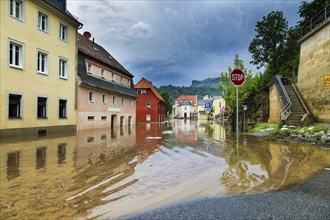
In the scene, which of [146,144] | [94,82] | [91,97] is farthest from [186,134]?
[94,82]

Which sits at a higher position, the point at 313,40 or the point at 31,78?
the point at 313,40

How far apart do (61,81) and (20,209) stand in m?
19.4

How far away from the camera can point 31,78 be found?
1847cm

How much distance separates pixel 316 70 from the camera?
19.3 meters

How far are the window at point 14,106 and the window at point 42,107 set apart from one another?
6.19ft

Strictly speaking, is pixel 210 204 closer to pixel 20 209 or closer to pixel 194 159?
pixel 20 209

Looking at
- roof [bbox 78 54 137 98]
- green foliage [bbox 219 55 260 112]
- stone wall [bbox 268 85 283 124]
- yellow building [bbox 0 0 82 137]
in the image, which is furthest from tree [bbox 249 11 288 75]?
yellow building [bbox 0 0 82 137]

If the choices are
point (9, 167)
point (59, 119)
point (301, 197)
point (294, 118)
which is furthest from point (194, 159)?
point (59, 119)

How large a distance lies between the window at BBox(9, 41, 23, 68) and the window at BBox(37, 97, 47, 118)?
3.00 meters

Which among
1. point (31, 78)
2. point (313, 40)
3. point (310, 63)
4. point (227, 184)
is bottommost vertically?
point (227, 184)

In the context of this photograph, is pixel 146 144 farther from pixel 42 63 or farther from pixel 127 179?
pixel 42 63

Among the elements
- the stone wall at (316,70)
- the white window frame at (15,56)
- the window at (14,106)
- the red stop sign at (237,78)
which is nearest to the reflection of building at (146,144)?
the red stop sign at (237,78)

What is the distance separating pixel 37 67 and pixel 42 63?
0.88 metres

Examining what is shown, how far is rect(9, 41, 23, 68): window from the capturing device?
16.9 m
